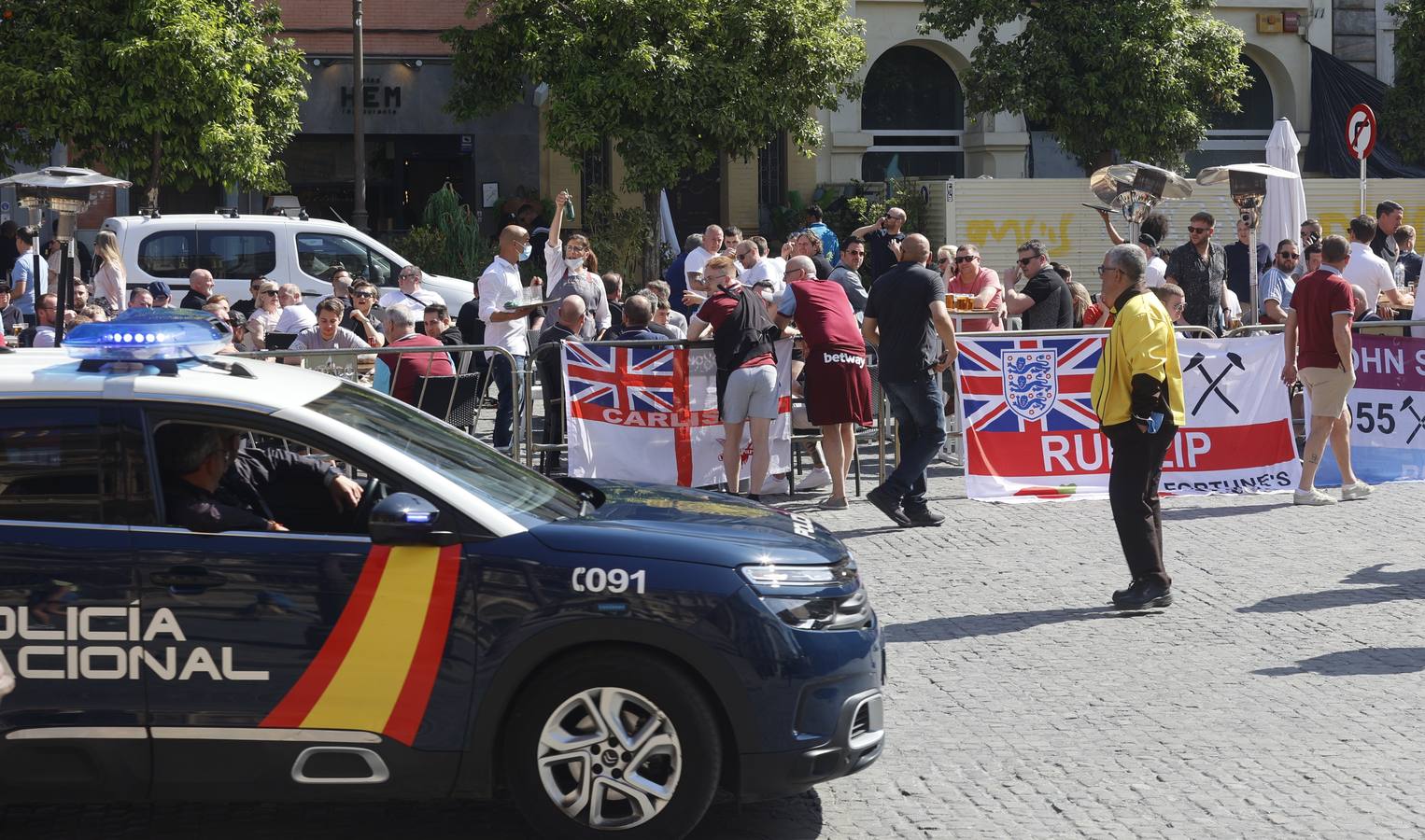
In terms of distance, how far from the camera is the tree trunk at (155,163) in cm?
2292

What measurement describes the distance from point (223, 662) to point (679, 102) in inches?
818

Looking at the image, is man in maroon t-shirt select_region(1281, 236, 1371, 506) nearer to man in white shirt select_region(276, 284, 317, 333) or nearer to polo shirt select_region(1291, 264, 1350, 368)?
polo shirt select_region(1291, 264, 1350, 368)

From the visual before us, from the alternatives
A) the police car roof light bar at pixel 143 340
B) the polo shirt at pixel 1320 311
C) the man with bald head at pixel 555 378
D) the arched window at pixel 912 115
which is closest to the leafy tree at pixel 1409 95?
the arched window at pixel 912 115

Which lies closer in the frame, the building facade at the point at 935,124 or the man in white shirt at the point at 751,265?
the man in white shirt at the point at 751,265

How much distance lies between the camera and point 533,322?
14547 mm

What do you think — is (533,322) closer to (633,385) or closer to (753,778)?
(633,385)

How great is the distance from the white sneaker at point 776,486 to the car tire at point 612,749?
23.1 feet

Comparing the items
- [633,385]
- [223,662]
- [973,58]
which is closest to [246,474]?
[223,662]

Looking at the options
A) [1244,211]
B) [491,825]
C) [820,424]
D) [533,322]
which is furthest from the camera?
[1244,211]

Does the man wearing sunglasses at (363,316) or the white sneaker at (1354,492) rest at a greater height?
the man wearing sunglasses at (363,316)

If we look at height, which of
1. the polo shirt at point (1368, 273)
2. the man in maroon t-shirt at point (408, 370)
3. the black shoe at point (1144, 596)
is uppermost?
the polo shirt at point (1368, 273)

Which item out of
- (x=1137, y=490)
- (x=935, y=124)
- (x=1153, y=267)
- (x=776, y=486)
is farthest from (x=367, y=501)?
(x=935, y=124)

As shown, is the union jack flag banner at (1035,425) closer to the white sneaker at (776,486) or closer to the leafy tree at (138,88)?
the white sneaker at (776,486)

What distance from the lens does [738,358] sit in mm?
11344
